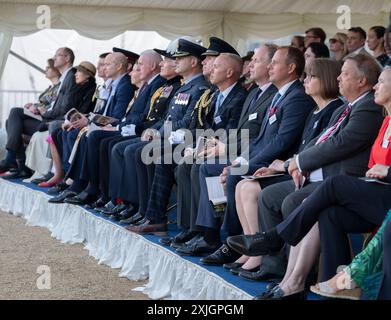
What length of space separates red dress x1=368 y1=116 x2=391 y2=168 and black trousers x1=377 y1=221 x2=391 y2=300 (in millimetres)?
671

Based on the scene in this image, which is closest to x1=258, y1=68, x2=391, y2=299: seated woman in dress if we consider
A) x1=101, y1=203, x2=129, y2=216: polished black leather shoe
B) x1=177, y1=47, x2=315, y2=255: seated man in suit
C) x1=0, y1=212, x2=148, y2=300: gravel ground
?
x1=177, y1=47, x2=315, y2=255: seated man in suit

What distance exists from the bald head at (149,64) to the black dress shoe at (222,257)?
2765mm

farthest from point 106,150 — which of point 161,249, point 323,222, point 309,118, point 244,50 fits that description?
point 244,50

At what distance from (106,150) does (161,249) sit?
1.84 metres

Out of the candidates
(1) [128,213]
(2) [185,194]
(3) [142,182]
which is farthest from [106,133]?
(2) [185,194]

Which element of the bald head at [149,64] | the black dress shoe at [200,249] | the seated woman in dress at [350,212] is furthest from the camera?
the bald head at [149,64]

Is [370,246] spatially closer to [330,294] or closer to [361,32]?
[330,294]

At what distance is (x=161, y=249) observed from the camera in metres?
5.54

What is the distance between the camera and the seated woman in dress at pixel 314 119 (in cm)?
466

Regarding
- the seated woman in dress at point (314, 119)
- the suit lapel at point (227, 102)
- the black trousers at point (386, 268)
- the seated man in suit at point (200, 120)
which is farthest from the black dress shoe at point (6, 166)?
the black trousers at point (386, 268)

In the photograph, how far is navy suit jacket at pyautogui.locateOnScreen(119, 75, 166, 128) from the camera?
7.18m

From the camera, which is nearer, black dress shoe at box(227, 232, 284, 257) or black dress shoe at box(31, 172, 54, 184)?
black dress shoe at box(227, 232, 284, 257)

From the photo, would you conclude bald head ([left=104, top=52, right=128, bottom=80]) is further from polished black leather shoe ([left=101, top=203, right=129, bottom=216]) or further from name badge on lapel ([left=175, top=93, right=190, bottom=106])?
name badge on lapel ([left=175, top=93, right=190, bottom=106])

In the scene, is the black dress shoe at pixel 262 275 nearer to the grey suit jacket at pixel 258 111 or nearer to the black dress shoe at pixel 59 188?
the grey suit jacket at pixel 258 111
